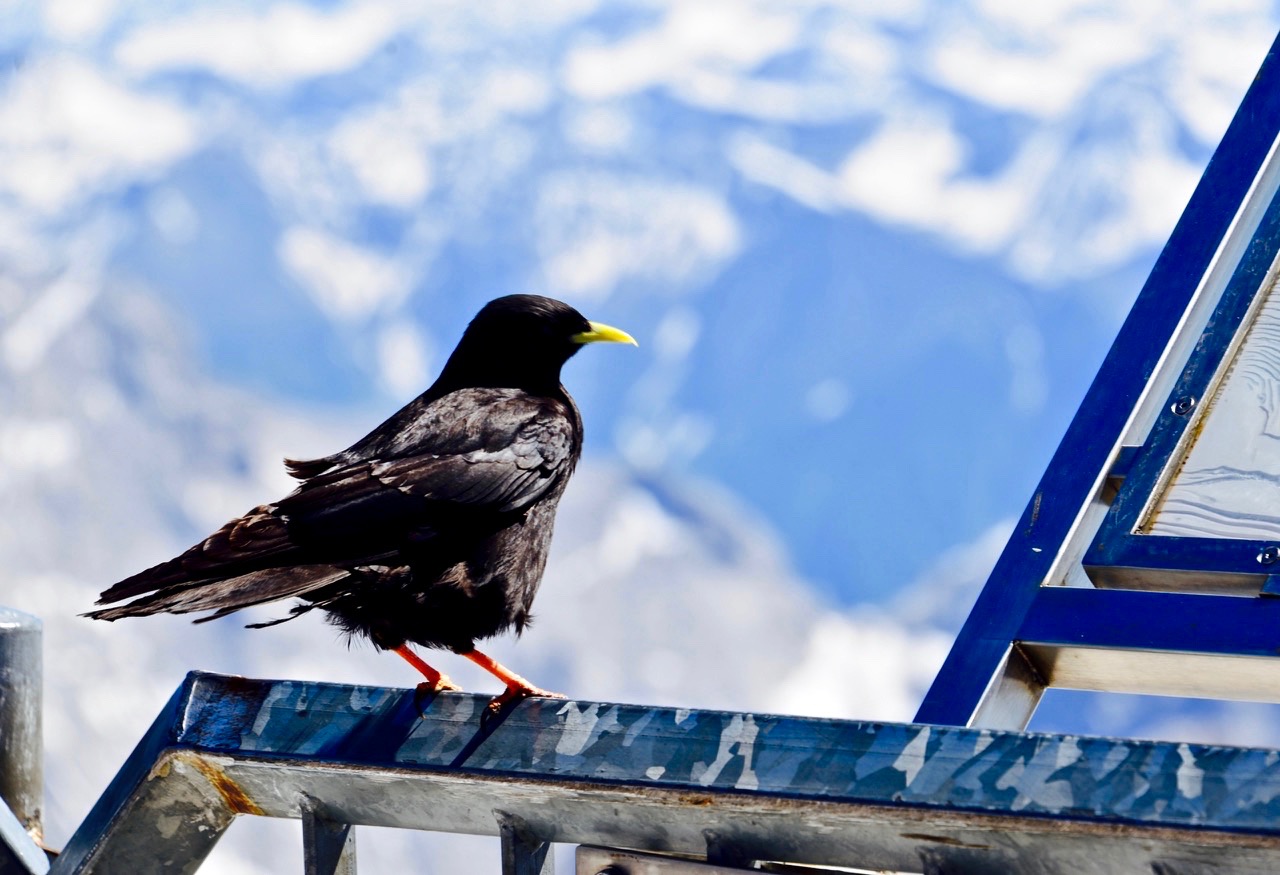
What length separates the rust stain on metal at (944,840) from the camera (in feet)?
5.62

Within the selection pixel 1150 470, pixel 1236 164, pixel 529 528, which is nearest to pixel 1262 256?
pixel 1236 164

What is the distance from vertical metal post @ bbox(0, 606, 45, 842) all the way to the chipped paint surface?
685 millimetres

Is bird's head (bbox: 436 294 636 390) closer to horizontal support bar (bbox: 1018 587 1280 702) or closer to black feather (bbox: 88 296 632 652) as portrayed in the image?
black feather (bbox: 88 296 632 652)

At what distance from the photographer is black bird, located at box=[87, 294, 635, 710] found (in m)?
3.23

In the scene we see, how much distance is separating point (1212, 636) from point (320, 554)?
1.87 metres

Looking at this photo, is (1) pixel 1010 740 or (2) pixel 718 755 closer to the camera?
(1) pixel 1010 740

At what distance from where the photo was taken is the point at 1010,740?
1683 millimetres

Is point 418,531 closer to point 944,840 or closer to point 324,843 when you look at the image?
point 324,843

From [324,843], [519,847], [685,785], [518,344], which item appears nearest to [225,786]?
[324,843]

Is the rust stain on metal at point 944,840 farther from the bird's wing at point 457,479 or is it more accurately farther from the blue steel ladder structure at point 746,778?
the bird's wing at point 457,479

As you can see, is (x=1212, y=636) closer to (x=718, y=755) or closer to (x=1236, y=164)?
(x=1236, y=164)

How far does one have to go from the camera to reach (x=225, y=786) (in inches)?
85.4

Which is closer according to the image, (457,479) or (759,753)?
(759,753)

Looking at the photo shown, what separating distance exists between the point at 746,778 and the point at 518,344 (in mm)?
3031
